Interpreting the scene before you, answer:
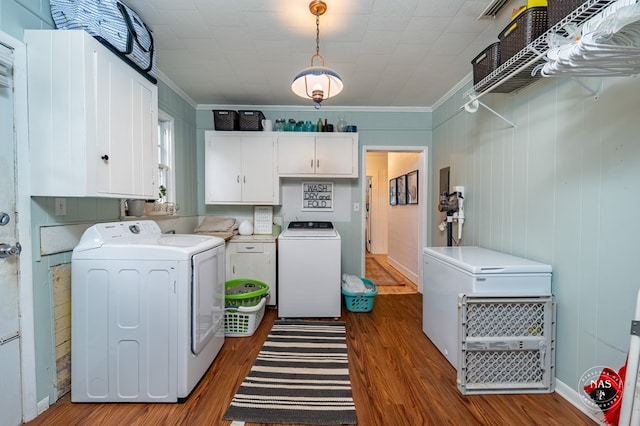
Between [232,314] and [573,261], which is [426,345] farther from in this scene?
[232,314]

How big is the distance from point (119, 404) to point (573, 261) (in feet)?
9.06

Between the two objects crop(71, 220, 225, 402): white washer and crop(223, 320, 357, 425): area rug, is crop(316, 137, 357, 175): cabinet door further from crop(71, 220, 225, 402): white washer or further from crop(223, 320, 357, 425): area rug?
crop(71, 220, 225, 402): white washer

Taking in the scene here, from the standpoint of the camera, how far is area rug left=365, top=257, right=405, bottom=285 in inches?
166

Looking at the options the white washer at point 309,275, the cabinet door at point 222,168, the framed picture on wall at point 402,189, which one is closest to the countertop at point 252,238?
the white washer at point 309,275

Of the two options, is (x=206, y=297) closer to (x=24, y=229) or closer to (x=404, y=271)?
(x=24, y=229)

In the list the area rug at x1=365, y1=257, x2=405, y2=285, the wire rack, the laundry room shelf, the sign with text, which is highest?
the laundry room shelf

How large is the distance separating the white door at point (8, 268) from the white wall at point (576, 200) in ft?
9.72

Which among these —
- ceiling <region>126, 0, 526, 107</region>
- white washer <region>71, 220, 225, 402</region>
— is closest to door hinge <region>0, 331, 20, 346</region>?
white washer <region>71, 220, 225, 402</region>

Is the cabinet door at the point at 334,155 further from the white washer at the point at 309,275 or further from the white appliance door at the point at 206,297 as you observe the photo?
the white appliance door at the point at 206,297

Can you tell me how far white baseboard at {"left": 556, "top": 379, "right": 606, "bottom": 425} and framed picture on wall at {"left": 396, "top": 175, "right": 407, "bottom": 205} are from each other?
3160mm

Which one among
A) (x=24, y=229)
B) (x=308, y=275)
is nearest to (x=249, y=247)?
(x=308, y=275)

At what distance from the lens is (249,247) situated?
122 inches

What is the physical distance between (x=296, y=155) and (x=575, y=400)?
303 cm

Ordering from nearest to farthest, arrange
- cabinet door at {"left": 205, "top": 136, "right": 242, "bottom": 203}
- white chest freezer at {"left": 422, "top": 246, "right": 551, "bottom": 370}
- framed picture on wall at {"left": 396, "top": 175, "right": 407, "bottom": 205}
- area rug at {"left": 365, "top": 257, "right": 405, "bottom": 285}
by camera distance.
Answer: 1. white chest freezer at {"left": 422, "top": 246, "right": 551, "bottom": 370}
2. cabinet door at {"left": 205, "top": 136, "right": 242, "bottom": 203}
3. area rug at {"left": 365, "top": 257, "right": 405, "bottom": 285}
4. framed picture on wall at {"left": 396, "top": 175, "right": 407, "bottom": 205}
